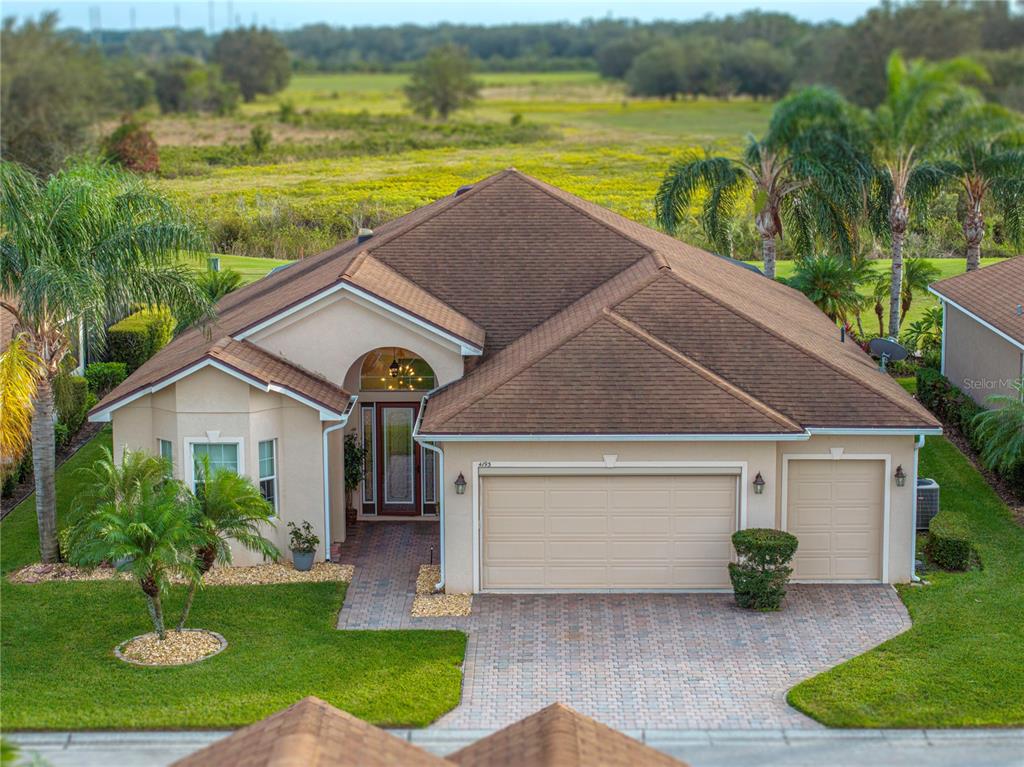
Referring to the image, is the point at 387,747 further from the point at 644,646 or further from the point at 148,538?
the point at 644,646

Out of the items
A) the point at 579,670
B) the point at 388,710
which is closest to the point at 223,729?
the point at 388,710

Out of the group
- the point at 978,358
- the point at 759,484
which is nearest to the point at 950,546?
the point at 759,484

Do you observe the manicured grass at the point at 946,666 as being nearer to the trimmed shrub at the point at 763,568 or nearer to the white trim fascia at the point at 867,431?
the trimmed shrub at the point at 763,568

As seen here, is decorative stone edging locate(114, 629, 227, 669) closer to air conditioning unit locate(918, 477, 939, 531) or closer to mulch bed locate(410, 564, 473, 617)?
mulch bed locate(410, 564, 473, 617)

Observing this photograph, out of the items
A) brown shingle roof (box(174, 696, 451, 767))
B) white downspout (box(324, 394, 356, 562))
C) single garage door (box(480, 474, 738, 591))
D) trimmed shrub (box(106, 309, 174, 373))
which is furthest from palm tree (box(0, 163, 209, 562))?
trimmed shrub (box(106, 309, 174, 373))

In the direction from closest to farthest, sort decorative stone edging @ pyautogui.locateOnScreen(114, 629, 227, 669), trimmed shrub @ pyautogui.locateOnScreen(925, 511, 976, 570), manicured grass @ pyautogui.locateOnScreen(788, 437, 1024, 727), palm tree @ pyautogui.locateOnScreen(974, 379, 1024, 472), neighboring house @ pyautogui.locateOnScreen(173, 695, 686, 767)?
neighboring house @ pyautogui.locateOnScreen(173, 695, 686, 767) → manicured grass @ pyautogui.locateOnScreen(788, 437, 1024, 727) → decorative stone edging @ pyautogui.locateOnScreen(114, 629, 227, 669) → trimmed shrub @ pyautogui.locateOnScreen(925, 511, 976, 570) → palm tree @ pyautogui.locateOnScreen(974, 379, 1024, 472)

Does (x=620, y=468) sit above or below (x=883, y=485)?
above

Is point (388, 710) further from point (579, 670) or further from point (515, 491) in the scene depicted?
point (515, 491)
